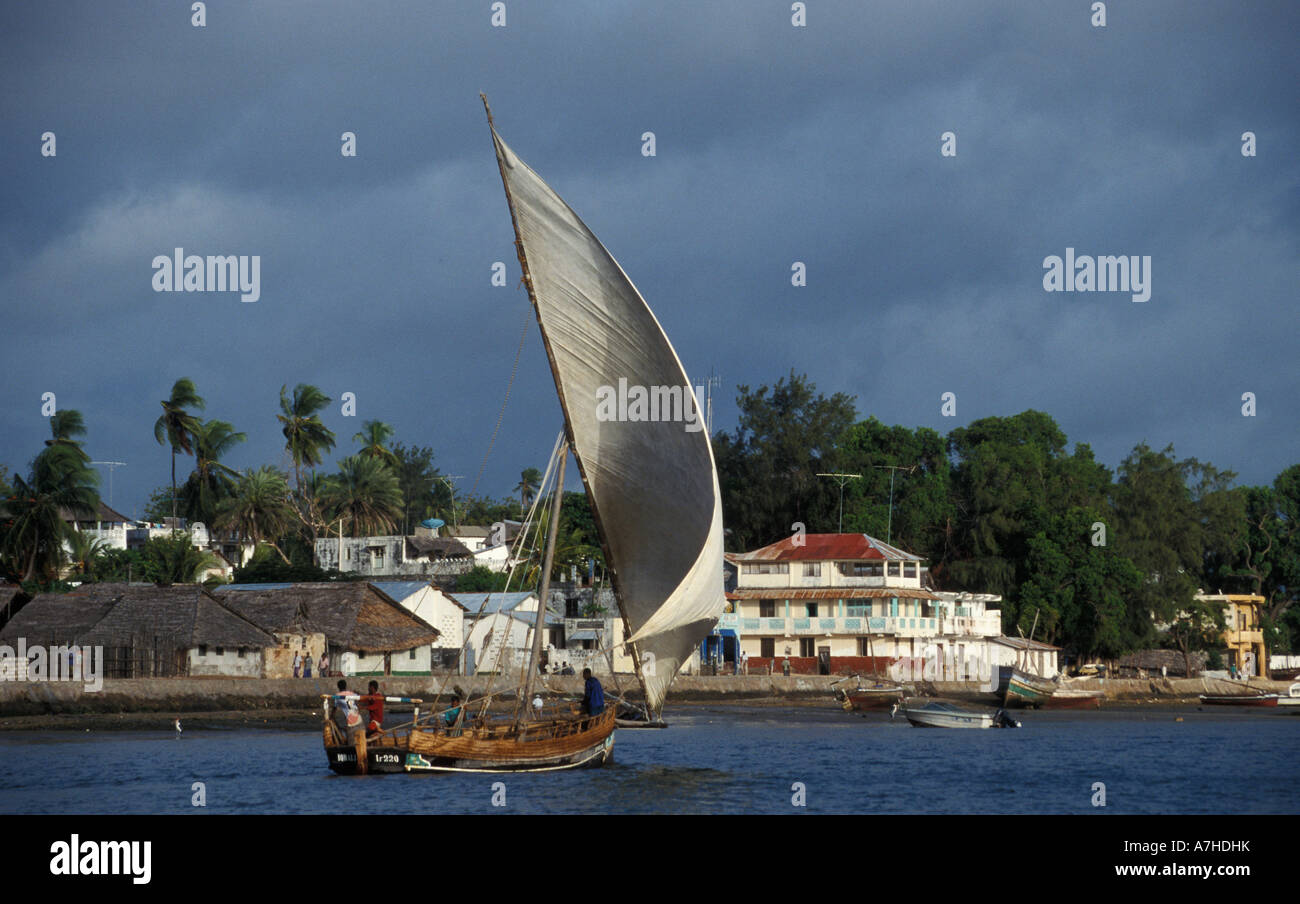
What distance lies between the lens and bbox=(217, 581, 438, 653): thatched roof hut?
6194 cm

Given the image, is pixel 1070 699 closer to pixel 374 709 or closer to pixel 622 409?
pixel 622 409

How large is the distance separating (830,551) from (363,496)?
3895 cm

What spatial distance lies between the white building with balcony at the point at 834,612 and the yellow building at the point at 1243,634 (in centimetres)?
3442

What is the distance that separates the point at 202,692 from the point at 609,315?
2921 cm

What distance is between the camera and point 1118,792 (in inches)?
1288

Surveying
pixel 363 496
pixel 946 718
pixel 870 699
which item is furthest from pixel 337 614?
pixel 363 496

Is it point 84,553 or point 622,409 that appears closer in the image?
point 622,409

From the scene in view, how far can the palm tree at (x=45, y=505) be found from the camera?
213 ft

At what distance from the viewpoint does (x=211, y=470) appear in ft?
305

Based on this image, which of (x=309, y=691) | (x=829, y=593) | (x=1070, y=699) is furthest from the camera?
(x=829, y=593)

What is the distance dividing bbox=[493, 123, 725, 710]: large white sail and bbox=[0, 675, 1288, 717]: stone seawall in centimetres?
639

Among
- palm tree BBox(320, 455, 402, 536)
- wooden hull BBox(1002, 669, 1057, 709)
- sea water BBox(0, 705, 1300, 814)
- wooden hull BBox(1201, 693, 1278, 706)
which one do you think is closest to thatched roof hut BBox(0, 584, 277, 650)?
sea water BBox(0, 705, 1300, 814)
